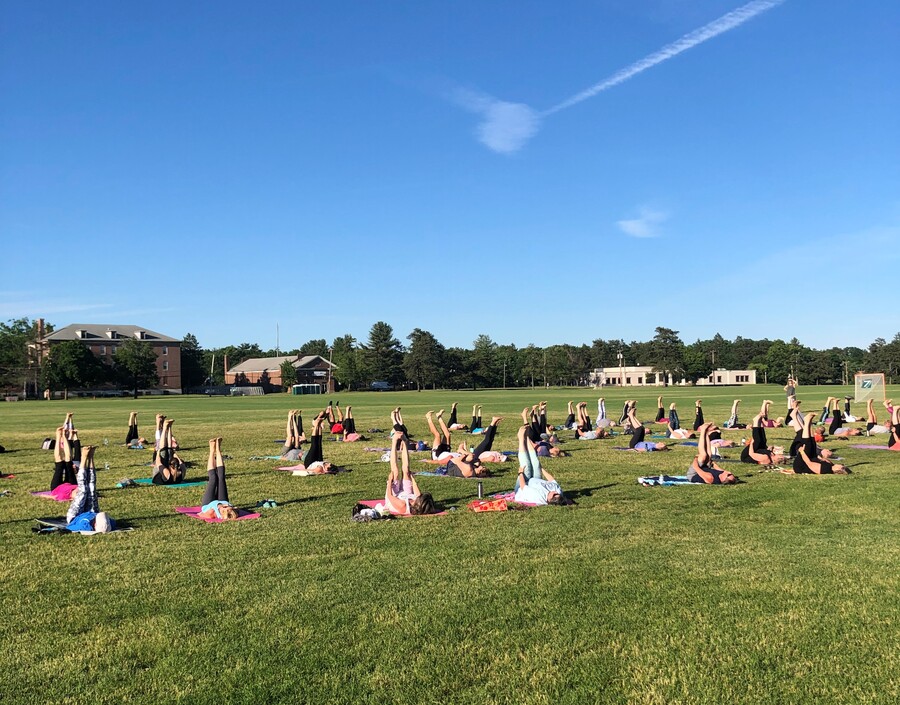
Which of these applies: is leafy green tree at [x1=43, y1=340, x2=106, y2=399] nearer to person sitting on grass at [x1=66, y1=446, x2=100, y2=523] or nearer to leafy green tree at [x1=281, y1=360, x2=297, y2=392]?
leafy green tree at [x1=281, y1=360, x2=297, y2=392]

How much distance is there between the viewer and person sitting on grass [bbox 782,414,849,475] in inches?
763

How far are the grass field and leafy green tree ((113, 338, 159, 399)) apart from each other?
119m

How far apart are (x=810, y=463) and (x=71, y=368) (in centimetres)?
11783

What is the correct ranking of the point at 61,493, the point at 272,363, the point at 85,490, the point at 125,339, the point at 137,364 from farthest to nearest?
1. the point at 272,363
2. the point at 125,339
3. the point at 137,364
4. the point at 61,493
5. the point at 85,490

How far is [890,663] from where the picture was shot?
6.81 metres

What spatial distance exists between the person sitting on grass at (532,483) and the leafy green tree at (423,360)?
443 feet

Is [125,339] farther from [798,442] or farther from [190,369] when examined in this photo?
[798,442]

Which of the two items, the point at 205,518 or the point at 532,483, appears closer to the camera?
the point at 205,518

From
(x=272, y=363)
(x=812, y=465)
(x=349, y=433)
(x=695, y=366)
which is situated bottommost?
(x=812, y=465)

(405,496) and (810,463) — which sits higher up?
(405,496)

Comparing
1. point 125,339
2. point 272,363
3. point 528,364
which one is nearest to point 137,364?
point 125,339

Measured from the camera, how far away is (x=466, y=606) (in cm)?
842

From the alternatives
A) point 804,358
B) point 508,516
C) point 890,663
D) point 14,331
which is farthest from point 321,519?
point 804,358

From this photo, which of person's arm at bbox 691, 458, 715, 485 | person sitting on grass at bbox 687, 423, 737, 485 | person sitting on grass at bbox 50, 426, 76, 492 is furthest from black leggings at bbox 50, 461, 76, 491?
person's arm at bbox 691, 458, 715, 485
